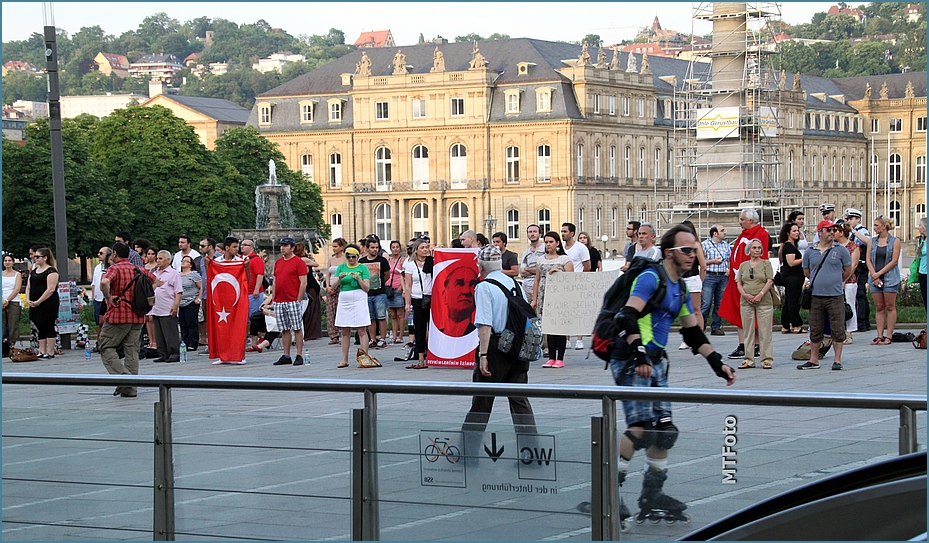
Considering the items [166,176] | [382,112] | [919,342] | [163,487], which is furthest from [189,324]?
[382,112]

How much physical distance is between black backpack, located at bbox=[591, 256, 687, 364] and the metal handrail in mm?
2045

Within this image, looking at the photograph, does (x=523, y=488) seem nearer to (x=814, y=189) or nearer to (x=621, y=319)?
(x=621, y=319)

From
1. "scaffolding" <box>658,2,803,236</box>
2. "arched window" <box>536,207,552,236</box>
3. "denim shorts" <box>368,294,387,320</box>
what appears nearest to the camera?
"denim shorts" <box>368,294,387,320</box>

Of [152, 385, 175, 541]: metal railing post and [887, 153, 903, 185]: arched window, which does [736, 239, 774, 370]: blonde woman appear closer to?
[152, 385, 175, 541]: metal railing post

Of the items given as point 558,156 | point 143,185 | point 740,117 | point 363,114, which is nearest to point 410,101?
point 363,114

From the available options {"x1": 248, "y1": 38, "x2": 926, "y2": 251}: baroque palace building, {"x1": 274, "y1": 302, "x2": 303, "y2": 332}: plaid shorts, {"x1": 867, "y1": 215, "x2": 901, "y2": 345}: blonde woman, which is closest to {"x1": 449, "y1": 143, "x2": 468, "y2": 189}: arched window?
{"x1": 248, "y1": 38, "x2": 926, "y2": 251}: baroque palace building

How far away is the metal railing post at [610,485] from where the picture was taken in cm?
604

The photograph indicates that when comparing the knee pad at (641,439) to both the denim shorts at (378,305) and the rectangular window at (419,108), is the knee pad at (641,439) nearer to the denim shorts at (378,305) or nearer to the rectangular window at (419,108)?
the denim shorts at (378,305)

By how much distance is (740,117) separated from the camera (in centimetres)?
5528

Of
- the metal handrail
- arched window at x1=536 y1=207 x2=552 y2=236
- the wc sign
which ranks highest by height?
arched window at x1=536 y1=207 x2=552 y2=236

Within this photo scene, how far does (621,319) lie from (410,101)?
3928 inches

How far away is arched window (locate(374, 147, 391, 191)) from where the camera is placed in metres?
108

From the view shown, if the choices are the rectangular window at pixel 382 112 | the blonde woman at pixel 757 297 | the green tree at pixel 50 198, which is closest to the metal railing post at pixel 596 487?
the blonde woman at pixel 757 297

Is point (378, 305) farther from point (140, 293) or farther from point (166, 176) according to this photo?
point (166, 176)
